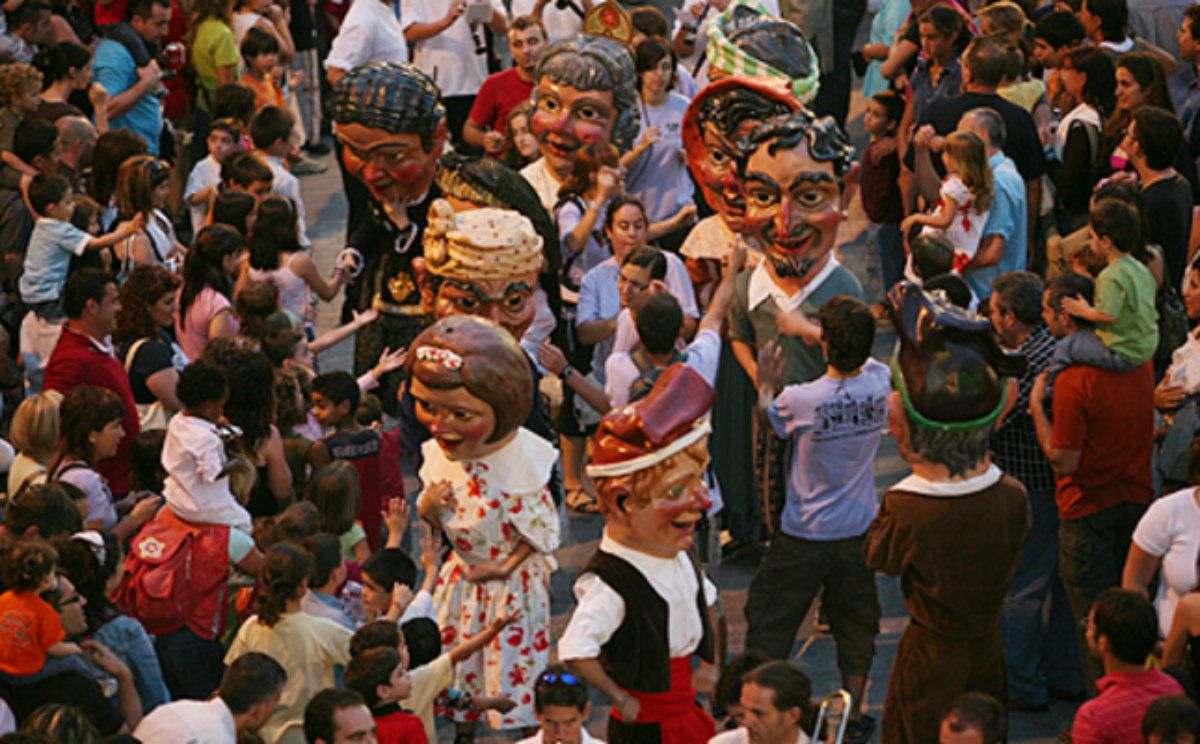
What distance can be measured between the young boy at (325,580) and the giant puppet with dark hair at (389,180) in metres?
A: 2.68

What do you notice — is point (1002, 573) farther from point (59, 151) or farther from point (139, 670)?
point (59, 151)

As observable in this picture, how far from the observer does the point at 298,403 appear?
8852 millimetres

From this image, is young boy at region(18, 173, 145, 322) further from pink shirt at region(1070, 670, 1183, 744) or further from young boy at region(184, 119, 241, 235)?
pink shirt at region(1070, 670, 1183, 744)

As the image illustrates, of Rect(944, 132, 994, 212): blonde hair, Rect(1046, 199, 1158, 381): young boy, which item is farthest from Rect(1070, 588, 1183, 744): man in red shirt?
Rect(944, 132, 994, 212): blonde hair

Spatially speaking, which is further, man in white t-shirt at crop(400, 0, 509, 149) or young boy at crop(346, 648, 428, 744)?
man in white t-shirt at crop(400, 0, 509, 149)

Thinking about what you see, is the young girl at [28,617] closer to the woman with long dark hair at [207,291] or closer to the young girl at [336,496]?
the young girl at [336,496]

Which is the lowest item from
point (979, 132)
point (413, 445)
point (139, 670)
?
point (413, 445)

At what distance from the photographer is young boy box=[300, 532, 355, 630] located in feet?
24.3

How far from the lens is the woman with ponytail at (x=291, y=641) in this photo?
23.4 ft

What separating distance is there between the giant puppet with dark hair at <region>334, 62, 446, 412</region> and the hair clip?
7.20 ft

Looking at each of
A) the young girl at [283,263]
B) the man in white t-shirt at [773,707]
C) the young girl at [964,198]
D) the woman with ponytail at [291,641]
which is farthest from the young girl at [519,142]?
the man in white t-shirt at [773,707]

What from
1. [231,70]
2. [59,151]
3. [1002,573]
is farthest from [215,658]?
[231,70]

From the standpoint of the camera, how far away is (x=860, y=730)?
8328 millimetres

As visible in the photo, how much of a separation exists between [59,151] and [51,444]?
3109 millimetres
